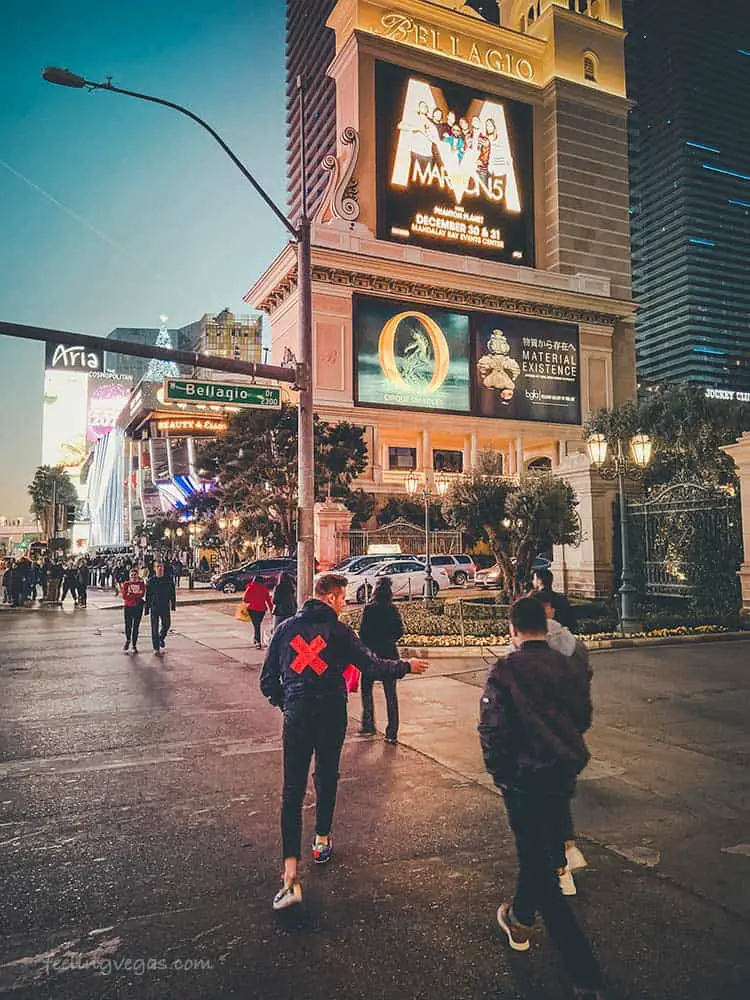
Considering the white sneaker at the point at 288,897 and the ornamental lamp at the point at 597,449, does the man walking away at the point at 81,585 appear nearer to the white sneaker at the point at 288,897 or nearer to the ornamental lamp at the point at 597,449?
the ornamental lamp at the point at 597,449

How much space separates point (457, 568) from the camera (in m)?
32.2

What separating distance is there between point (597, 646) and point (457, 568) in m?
18.1

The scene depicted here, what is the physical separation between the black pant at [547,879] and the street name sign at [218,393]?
9.78 meters

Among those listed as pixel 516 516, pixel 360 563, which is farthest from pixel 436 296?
pixel 516 516

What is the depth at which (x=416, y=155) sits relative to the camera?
51781mm

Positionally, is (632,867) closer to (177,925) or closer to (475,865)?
(475,865)

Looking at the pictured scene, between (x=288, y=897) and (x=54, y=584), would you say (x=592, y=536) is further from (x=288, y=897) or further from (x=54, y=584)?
(x=54, y=584)

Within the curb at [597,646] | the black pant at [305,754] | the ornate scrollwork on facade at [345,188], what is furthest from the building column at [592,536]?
the ornate scrollwork on facade at [345,188]

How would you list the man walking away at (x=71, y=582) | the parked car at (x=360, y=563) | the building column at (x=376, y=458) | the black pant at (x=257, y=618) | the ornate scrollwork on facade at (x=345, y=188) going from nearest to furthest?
1. the black pant at (x=257, y=618)
2. the parked car at (x=360, y=563)
3. the man walking away at (x=71, y=582)
4. the building column at (x=376, y=458)
5. the ornate scrollwork on facade at (x=345, y=188)

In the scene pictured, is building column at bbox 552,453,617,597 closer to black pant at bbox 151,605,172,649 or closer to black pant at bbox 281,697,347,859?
black pant at bbox 151,605,172,649

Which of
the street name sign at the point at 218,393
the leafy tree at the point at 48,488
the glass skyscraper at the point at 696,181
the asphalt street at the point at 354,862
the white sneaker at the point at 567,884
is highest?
the glass skyscraper at the point at 696,181

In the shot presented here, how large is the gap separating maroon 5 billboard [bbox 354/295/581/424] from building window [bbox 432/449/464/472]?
7693mm

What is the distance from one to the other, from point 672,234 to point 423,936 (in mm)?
176338

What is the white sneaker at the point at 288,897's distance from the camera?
3.91 meters
